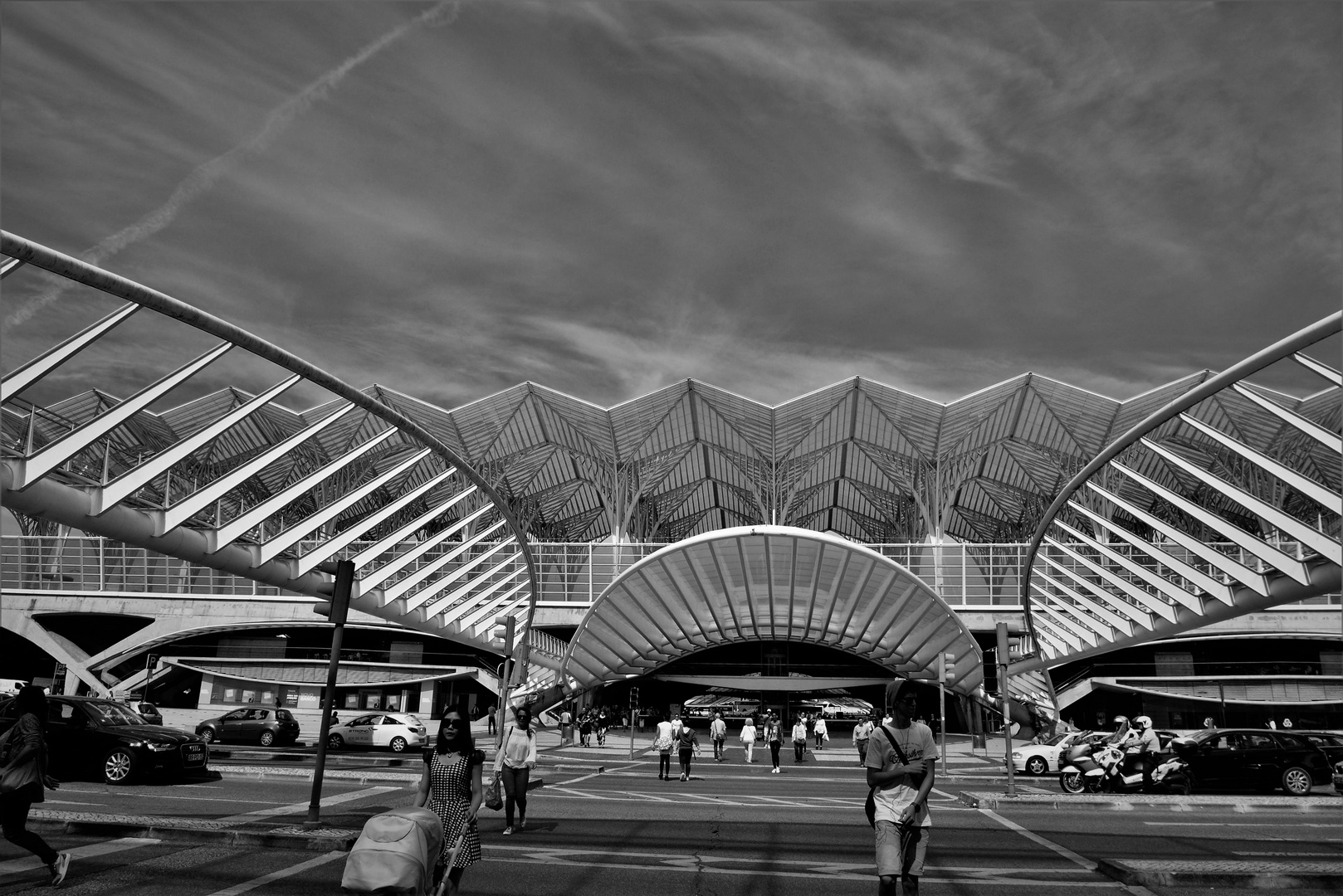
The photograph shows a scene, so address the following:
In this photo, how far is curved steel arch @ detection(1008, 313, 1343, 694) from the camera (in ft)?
50.2

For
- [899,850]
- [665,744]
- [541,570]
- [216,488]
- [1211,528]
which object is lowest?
[665,744]

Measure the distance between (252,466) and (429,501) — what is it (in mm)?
50544

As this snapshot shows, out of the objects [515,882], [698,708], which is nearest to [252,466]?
[515,882]

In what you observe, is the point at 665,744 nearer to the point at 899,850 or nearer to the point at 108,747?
the point at 108,747

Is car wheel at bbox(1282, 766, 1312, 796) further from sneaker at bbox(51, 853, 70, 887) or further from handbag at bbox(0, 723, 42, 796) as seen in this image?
handbag at bbox(0, 723, 42, 796)

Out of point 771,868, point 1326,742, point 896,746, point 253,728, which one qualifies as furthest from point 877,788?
point 253,728

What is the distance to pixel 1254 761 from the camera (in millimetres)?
19312

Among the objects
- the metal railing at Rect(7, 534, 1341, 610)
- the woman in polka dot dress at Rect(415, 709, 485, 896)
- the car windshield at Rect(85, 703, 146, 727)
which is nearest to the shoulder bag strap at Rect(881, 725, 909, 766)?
the woman in polka dot dress at Rect(415, 709, 485, 896)

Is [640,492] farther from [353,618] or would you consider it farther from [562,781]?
[562,781]

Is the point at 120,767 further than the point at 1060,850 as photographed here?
Yes

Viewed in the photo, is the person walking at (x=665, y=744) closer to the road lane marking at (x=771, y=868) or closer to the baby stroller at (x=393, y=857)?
the road lane marking at (x=771, y=868)

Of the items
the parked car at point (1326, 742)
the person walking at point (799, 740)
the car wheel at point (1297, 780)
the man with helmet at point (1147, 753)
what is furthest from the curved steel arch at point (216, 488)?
the parked car at point (1326, 742)

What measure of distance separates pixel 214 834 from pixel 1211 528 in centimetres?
2610

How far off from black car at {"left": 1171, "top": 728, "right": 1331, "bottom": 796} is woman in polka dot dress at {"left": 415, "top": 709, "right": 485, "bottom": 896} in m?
17.5
